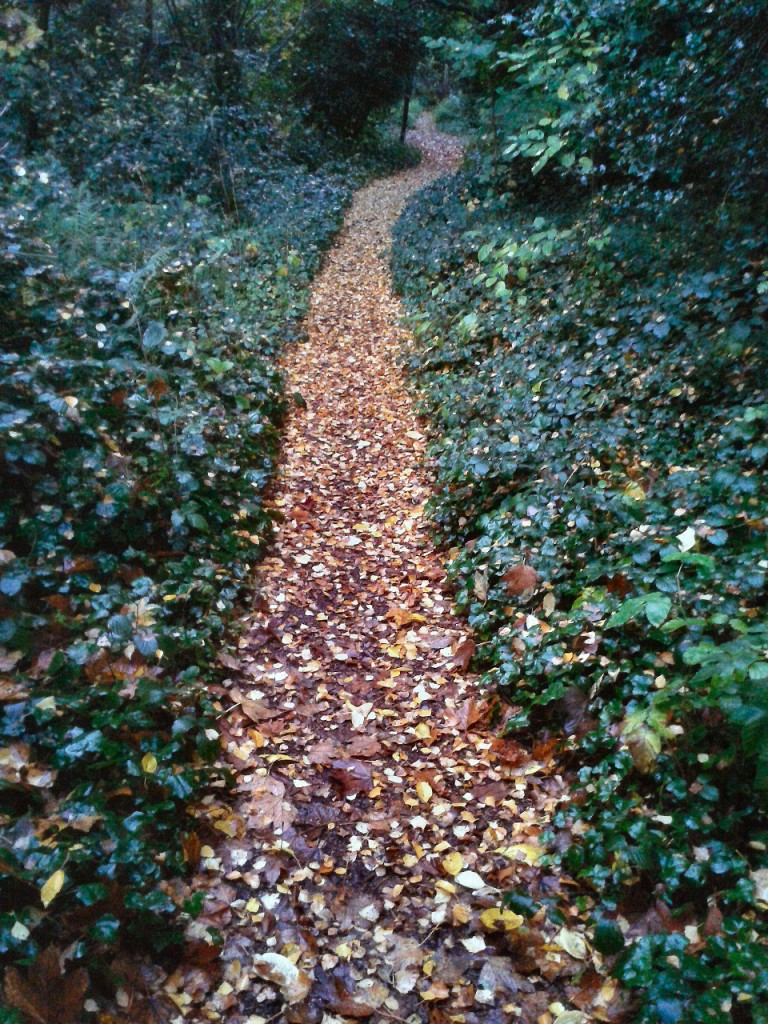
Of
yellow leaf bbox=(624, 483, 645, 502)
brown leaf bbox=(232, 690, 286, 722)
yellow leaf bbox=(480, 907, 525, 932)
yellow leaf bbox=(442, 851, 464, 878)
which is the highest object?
yellow leaf bbox=(624, 483, 645, 502)

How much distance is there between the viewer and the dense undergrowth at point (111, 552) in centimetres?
245

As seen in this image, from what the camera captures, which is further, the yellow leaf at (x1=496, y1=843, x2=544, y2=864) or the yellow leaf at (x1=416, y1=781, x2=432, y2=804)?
the yellow leaf at (x1=416, y1=781, x2=432, y2=804)

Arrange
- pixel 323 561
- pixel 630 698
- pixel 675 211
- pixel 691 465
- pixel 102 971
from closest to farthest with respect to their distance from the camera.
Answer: pixel 102 971
pixel 630 698
pixel 691 465
pixel 323 561
pixel 675 211

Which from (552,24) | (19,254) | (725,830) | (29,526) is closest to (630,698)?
(725,830)

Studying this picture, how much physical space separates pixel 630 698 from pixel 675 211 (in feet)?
19.0

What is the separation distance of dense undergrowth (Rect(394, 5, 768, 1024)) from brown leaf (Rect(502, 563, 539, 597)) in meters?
0.02

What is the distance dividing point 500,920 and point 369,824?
0.76m

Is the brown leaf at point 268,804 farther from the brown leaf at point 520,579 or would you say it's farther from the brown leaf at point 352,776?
the brown leaf at point 520,579

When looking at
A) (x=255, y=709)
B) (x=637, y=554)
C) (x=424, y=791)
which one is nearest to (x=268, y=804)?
(x=255, y=709)

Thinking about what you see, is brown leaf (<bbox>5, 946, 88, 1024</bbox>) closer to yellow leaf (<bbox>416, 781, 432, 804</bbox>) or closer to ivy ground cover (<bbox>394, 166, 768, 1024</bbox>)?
yellow leaf (<bbox>416, 781, 432, 804</bbox>)

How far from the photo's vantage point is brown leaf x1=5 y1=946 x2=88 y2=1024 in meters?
1.98

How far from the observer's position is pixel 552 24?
305 inches

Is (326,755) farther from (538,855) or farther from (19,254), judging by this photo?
(19,254)

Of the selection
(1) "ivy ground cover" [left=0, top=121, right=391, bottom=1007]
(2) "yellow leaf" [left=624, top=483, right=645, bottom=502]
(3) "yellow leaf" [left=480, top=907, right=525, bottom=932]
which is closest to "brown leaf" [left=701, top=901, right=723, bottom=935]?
(3) "yellow leaf" [left=480, top=907, right=525, bottom=932]
